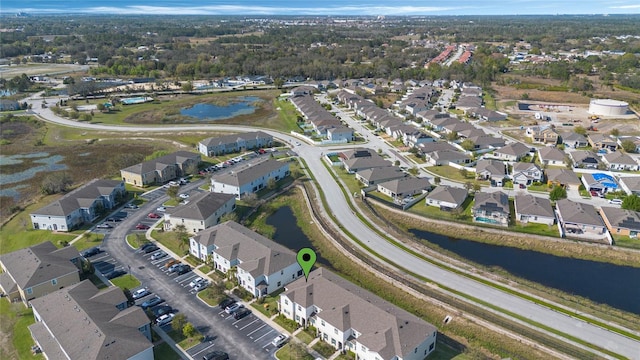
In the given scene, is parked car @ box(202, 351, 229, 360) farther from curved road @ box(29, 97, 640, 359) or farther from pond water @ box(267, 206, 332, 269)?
curved road @ box(29, 97, 640, 359)

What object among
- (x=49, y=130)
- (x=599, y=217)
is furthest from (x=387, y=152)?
(x=49, y=130)

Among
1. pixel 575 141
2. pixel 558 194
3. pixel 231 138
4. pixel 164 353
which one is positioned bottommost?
pixel 164 353

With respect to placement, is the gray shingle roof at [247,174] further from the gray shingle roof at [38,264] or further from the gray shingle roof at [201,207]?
the gray shingle roof at [38,264]

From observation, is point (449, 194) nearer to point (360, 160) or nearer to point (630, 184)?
point (360, 160)

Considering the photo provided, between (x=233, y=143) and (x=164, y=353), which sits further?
(x=233, y=143)

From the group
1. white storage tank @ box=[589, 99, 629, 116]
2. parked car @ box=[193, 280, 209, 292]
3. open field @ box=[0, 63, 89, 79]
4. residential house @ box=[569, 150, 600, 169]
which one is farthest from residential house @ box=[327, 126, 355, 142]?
open field @ box=[0, 63, 89, 79]

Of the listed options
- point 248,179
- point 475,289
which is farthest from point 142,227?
point 475,289
